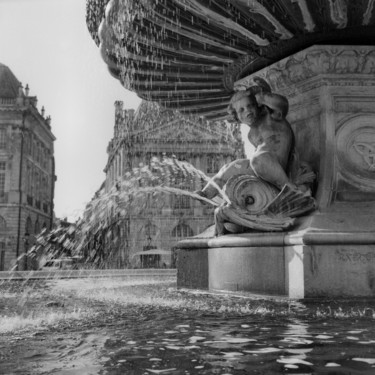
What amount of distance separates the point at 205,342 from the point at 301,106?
3143 mm

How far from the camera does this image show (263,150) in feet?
16.5

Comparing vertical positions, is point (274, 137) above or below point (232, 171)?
above

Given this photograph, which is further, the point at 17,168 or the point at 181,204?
the point at 181,204

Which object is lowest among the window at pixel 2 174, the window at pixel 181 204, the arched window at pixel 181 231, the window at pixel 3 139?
the arched window at pixel 181 231

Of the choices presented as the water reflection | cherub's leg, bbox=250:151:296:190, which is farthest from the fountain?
the water reflection

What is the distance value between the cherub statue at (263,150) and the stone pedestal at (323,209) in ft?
0.56

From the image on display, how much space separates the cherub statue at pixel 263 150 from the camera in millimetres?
4883

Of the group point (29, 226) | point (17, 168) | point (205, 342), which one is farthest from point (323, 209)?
point (29, 226)

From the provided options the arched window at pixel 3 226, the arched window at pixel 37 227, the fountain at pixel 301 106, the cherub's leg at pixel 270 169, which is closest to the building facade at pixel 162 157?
the arched window at pixel 37 227

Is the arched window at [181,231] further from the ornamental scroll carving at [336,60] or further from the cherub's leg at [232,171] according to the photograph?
the ornamental scroll carving at [336,60]

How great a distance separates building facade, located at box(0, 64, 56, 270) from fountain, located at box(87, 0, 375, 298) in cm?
3641

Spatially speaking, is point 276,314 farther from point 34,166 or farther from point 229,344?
point 34,166

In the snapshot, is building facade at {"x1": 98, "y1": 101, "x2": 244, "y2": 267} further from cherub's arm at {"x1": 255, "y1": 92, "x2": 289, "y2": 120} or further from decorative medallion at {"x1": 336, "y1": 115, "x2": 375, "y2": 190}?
decorative medallion at {"x1": 336, "y1": 115, "x2": 375, "y2": 190}

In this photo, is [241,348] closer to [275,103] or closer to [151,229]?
[275,103]
